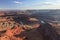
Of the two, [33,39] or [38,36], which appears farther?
[38,36]

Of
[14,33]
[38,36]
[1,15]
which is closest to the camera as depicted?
[38,36]

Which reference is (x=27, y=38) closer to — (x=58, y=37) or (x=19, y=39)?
(x=19, y=39)

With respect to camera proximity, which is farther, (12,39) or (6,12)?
(6,12)

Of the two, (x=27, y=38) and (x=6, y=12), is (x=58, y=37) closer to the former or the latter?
(x=27, y=38)

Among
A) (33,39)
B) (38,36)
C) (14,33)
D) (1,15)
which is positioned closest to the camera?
(33,39)

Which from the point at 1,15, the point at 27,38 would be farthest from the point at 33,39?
the point at 1,15

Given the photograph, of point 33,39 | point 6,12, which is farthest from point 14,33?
point 6,12

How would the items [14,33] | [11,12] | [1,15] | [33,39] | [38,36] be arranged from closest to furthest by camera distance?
[33,39], [38,36], [14,33], [1,15], [11,12]
